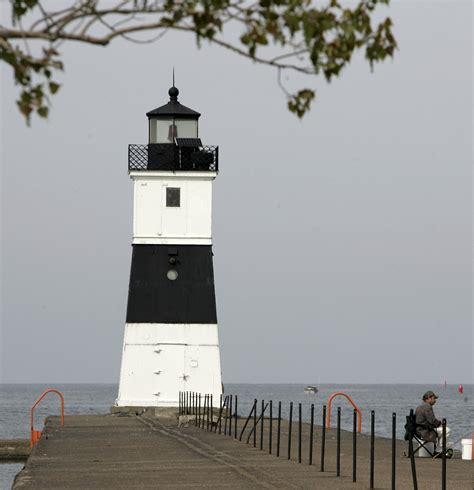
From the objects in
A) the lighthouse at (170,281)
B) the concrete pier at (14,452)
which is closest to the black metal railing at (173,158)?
the lighthouse at (170,281)

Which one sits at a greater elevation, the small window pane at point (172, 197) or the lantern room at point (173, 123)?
the lantern room at point (173, 123)

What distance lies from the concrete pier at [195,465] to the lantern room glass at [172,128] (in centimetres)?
1211

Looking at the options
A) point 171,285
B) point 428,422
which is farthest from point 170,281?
point 428,422

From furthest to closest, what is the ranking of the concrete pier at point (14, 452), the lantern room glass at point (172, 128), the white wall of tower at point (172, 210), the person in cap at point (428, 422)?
the lantern room glass at point (172, 128) < the white wall of tower at point (172, 210) < the concrete pier at point (14, 452) < the person in cap at point (428, 422)

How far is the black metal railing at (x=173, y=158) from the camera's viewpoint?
125ft

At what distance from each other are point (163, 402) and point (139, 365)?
118 centimetres

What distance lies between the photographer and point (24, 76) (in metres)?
9.13

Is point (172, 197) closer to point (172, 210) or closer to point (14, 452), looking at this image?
point (172, 210)

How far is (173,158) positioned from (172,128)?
1505 millimetres

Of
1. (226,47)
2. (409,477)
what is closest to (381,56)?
(226,47)

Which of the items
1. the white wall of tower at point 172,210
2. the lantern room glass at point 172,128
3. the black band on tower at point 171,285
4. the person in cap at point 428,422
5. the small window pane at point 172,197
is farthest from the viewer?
the lantern room glass at point 172,128

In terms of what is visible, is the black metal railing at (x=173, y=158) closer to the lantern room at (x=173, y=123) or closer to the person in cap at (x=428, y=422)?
the lantern room at (x=173, y=123)

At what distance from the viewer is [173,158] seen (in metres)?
38.2

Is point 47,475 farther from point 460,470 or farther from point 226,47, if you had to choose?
point 226,47
